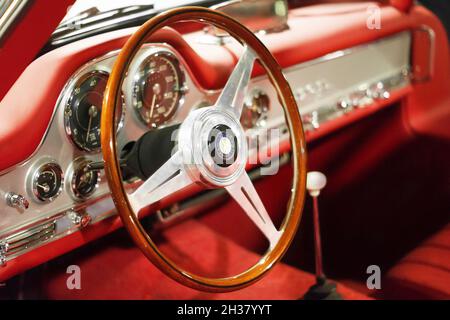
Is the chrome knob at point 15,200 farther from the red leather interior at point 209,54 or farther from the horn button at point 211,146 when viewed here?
the horn button at point 211,146

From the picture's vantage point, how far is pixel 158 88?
148 cm

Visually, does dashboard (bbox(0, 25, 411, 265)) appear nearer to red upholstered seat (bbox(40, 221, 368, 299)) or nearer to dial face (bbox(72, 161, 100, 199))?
dial face (bbox(72, 161, 100, 199))

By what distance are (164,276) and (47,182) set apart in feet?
2.46

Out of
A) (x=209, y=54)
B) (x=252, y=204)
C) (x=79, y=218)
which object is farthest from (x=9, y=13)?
(x=252, y=204)

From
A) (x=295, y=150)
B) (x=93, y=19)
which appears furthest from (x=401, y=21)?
(x=93, y=19)

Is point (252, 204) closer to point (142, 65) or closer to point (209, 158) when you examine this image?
point (209, 158)

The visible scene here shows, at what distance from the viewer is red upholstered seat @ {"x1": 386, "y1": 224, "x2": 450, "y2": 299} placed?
5.13ft

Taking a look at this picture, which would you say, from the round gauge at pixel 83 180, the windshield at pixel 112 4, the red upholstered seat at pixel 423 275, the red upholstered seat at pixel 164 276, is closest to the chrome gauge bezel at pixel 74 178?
the round gauge at pixel 83 180

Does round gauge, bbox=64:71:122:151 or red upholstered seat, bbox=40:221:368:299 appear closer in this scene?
round gauge, bbox=64:71:122:151

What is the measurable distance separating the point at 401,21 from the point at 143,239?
1559 mm

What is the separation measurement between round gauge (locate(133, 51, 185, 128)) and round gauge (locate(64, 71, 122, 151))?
74 mm

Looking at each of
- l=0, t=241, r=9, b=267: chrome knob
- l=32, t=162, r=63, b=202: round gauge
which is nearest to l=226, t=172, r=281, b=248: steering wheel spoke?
l=32, t=162, r=63, b=202: round gauge
